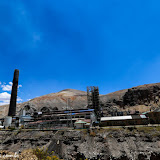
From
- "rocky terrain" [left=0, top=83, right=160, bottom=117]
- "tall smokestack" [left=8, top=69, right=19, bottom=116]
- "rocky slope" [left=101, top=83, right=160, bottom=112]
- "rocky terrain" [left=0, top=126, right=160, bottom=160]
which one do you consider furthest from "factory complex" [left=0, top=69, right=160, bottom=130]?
"rocky slope" [left=101, top=83, right=160, bottom=112]

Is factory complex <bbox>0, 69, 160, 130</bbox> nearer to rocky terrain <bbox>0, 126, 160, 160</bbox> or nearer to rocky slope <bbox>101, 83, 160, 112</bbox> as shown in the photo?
rocky terrain <bbox>0, 126, 160, 160</bbox>

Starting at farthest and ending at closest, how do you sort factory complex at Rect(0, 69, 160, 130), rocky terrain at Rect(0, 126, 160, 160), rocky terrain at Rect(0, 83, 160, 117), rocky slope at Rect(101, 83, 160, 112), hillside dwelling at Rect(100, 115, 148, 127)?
rocky terrain at Rect(0, 83, 160, 117) → rocky slope at Rect(101, 83, 160, 112) → factory complex at Rect(0, 69, 160, 130) → hillside dwelling at Rect(100, 115, 148, 127) → rocky terrain at Rect(0, 126, 160, 160)

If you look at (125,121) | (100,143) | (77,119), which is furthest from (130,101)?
(100,143)

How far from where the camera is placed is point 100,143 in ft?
86.6

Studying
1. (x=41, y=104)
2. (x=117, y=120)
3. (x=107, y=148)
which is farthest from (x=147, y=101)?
(x=41, y=104)

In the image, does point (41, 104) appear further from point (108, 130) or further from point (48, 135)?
point (108, 130)

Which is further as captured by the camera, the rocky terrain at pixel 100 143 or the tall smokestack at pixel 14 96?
the tall smokestack at pixel 14 96

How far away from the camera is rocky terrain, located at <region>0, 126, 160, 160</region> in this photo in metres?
23.1

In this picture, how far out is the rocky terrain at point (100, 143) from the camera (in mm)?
23125

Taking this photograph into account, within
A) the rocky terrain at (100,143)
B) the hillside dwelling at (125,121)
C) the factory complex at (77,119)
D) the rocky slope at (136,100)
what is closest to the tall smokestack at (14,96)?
the factory complex at (77,119)

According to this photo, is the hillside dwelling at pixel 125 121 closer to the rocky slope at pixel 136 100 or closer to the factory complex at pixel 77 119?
the factory complex at pixel 77 119

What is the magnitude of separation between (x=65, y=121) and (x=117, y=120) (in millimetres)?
19492

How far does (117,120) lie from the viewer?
3966 cm

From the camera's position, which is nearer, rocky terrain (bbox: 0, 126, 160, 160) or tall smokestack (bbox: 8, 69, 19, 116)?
rocky terrain (bbox: 0, 126, 160, 160)
